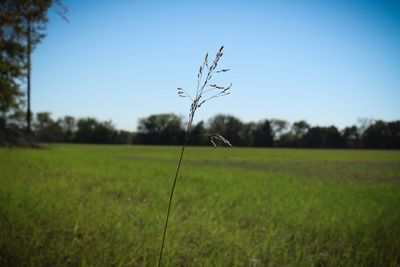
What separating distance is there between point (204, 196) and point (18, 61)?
61.3 ft

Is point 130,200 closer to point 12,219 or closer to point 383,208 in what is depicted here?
point 12,219

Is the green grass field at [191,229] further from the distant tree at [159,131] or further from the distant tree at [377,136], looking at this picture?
the distant tree at [377,136]

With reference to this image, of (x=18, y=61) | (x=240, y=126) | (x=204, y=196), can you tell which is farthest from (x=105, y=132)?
(x=204, y=196)

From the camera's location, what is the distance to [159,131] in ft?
301

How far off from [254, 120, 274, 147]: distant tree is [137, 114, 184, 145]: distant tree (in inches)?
1130

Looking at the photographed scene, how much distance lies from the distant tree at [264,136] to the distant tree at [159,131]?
28.7 m

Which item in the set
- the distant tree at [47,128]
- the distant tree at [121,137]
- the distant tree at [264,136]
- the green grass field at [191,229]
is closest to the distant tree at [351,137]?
the distant tree at [264,136]

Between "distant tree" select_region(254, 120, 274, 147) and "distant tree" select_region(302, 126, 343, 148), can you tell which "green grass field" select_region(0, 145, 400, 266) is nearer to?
"distant tree" select_region(254, 120, 274, 147)

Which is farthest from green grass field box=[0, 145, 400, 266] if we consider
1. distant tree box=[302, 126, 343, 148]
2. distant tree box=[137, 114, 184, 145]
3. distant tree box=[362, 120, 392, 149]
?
distant tree box=[362, 120, 392, 149]

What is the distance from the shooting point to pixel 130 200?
5879 mm

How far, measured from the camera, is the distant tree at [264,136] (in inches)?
3580

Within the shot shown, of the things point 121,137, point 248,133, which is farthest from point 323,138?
point 121,137

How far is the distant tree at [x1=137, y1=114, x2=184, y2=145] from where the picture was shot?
84.8 metres

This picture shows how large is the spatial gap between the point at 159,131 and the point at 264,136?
38.6m
